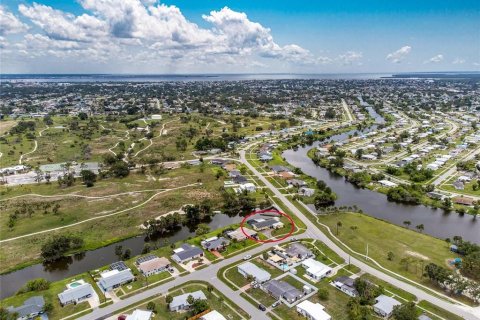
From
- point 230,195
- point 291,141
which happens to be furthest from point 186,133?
point 230,195

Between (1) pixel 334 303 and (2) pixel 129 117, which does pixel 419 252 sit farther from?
(2) pixel 129 117

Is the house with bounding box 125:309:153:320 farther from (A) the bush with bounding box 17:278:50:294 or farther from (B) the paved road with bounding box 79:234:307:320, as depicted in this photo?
(A) the bush with bounding box 17:278:50:294

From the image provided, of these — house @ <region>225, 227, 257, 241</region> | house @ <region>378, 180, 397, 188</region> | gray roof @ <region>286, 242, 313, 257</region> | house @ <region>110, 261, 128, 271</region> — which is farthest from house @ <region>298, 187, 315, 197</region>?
house @ <region>110, 261, 128, 271</region>

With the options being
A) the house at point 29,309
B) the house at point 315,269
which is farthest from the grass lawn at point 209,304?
the house at point 315,269

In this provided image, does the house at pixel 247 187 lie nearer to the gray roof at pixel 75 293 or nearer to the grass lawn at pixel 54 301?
the gray roof at pixel 75 293

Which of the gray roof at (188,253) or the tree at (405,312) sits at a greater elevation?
the tree at (405,312)

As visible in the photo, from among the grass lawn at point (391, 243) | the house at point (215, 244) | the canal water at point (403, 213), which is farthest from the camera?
the canal water at point (403, 213)
